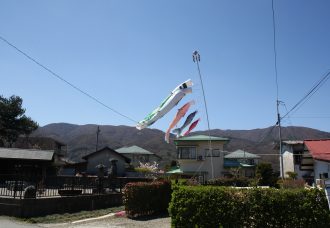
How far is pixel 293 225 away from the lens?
10352 millimetres

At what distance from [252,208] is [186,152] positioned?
1503 inches

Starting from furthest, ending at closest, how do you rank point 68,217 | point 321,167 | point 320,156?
point 321,167, point 320,156, point 68,217

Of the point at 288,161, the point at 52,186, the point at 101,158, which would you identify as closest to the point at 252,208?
the point at 52,186

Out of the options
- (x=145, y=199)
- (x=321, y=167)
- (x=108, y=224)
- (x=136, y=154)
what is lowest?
(x=108, y=224)

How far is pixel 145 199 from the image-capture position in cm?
1645

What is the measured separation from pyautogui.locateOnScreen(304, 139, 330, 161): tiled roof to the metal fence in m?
15.9

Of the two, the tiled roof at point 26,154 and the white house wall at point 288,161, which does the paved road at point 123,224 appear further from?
the white house wall at point 288,161

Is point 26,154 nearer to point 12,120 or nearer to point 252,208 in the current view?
point 252,208

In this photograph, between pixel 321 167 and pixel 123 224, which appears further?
pixel 321 167

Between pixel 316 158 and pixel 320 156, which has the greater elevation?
pixel 320 156

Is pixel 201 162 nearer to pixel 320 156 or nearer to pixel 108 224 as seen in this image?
pixel 320 156

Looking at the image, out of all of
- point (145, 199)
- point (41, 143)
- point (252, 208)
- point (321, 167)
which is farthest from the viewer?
point (41, 143)

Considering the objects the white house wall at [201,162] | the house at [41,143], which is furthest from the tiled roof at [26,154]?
the house at [41,143]

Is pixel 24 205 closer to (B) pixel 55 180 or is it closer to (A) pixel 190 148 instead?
(B) pixel 55 180
